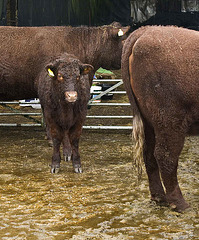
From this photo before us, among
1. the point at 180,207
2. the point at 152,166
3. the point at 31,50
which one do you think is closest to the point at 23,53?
the point at 31,50

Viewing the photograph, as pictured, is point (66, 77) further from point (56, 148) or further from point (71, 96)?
point (56, 148)

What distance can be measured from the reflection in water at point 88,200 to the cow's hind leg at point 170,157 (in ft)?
0.40

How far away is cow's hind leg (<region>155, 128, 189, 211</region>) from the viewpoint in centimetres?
402

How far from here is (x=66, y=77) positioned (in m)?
5.68

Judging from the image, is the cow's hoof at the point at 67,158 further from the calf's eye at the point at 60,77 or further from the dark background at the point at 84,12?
the dark background at the point at 84,12

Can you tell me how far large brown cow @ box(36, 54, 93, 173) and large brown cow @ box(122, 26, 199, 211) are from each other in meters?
1.58

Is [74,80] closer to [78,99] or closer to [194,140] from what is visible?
[78,99]

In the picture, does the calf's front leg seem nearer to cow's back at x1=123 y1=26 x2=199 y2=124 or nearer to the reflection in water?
the reflection in water

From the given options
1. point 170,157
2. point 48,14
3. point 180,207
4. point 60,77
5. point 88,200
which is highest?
point 48,14

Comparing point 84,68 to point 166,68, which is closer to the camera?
point 166,68

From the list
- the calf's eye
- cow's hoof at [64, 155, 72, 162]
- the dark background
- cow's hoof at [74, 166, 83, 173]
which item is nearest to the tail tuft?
cow's hoof at [74, 166, 83, 173]

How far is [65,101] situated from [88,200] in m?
1.58

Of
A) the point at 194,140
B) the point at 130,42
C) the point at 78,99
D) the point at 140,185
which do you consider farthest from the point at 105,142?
the point at 130,42

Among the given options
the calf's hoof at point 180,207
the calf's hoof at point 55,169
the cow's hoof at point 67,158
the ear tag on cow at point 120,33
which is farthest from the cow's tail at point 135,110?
the ear tag on cow at point 120,33
